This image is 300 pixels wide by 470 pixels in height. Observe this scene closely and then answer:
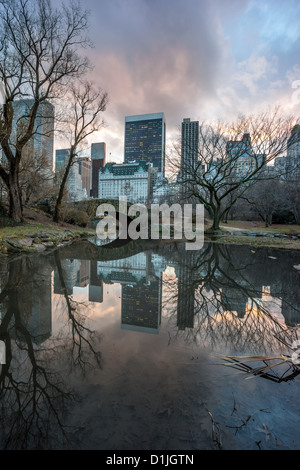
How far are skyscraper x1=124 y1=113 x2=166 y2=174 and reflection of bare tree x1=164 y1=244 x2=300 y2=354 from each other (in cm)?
12664

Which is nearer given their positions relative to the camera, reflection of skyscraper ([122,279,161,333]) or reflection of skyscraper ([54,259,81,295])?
reflection of skyscraper ([122,279,161,333])

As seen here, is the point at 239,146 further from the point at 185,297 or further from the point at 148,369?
the point at 148,369

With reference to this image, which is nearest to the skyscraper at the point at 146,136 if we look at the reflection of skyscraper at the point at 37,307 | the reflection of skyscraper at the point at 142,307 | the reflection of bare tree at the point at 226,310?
the reflection of bare tree at the point at 226,310

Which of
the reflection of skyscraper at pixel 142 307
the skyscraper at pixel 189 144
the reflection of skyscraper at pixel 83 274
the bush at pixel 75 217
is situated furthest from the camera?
the bush at pixel 75 217

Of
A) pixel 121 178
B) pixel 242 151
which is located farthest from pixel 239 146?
pixel 121 178

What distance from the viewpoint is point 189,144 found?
19266 mm

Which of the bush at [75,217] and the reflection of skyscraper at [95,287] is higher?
the bush at [75,217]

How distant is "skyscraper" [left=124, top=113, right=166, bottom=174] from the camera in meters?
127

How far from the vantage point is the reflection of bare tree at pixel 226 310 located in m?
2.77

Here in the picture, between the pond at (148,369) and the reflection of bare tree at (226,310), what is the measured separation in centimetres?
2

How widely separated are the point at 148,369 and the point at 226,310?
198 cm

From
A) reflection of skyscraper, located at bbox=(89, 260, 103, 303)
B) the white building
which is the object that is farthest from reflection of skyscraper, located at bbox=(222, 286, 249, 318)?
the white building

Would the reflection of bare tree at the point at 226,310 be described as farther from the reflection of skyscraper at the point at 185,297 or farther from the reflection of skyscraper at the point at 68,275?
the reflection of skyscraper at the point at 68,275

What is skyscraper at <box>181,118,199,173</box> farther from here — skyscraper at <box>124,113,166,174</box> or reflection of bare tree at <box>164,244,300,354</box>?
skyscraper at <box>124,113,166,174</box>
